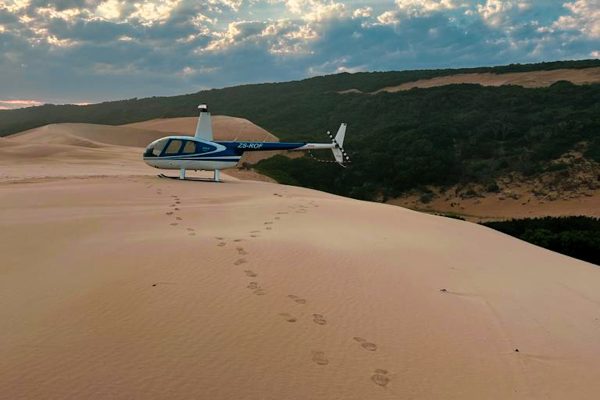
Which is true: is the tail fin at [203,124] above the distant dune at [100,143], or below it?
above

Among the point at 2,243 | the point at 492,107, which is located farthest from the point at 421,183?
the point at 2,243

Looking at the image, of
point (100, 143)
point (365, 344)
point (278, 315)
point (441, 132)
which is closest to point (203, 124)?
point (278, 315)

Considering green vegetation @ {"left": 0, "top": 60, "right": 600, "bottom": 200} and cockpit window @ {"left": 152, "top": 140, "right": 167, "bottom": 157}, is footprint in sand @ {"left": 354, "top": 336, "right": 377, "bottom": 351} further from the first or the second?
green vegetation @ {"left": 0, "top": 60, "right": 600, "bottom": 200}

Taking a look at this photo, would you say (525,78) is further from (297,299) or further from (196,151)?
(297,299)

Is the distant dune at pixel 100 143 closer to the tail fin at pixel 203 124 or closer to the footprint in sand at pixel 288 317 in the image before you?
the tail fin at pixel 203 124

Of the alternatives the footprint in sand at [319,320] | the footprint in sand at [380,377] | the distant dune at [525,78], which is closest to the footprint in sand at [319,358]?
the footprint in sand at [380,377]

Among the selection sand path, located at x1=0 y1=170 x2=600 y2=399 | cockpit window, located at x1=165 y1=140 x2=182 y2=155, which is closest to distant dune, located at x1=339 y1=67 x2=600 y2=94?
cockpit window, located at x1=165 y1=140 x2=182 y2=155
